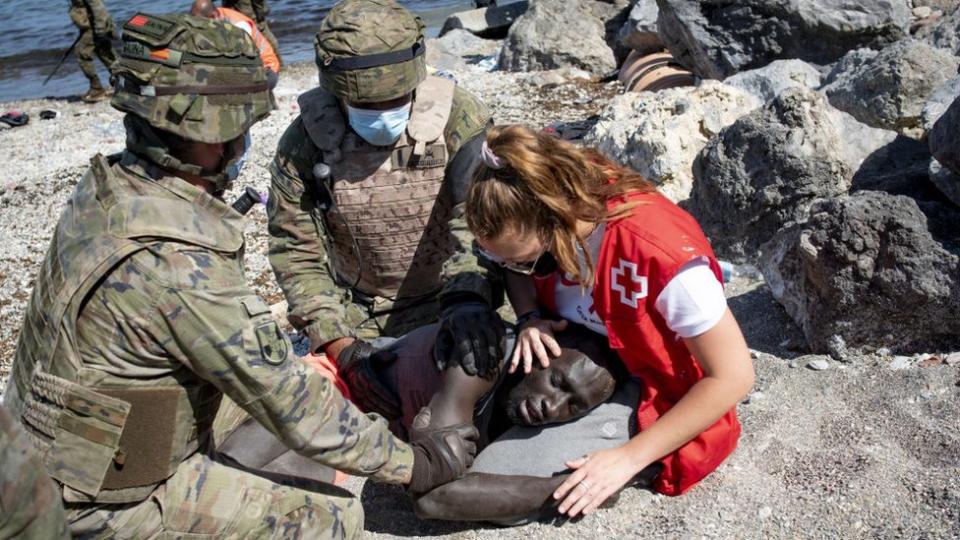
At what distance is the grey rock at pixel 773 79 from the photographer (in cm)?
612

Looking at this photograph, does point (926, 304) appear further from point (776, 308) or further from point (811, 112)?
point (811, 112)

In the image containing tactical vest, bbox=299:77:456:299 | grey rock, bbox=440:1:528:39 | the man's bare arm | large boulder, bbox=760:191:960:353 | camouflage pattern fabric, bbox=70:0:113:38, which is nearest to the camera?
the man's bare arm

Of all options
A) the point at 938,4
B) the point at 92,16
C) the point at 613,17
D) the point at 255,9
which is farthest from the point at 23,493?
the point at 92,16

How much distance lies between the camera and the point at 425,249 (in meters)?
4.03

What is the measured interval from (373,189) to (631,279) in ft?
4.56


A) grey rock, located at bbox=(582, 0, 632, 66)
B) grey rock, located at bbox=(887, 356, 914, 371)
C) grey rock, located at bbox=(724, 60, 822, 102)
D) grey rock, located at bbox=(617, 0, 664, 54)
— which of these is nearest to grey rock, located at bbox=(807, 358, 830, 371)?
grey rock, located at bbox=(887, 356, 914, 371)

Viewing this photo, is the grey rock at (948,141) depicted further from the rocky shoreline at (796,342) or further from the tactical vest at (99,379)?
the tactical vest at (99,379)

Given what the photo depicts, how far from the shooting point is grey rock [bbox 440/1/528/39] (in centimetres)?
1486

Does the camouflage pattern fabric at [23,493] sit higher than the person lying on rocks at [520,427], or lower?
higher

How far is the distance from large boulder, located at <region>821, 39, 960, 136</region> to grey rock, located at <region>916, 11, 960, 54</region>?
0.64 meters

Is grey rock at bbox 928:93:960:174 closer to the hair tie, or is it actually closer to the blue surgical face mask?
the hair tie

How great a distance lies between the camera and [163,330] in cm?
228

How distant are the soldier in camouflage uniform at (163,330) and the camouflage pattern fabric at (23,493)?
0.49 metres

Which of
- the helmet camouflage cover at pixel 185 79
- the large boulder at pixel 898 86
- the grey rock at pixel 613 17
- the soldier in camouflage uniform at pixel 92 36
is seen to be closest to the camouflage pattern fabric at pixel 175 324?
the helmet camouflage cover at pixel 185 79
